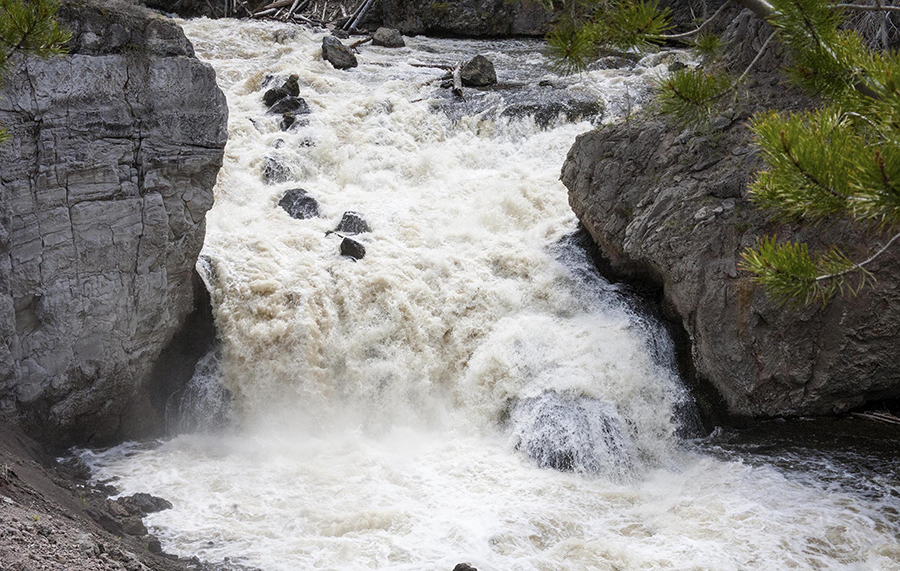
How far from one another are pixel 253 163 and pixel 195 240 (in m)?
4.10

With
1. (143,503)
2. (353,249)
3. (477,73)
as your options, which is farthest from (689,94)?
(477,73)

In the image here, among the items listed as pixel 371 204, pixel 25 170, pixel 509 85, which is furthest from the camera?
pixel 509 85

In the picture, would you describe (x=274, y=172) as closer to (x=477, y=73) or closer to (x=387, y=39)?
(x=477, y=73)

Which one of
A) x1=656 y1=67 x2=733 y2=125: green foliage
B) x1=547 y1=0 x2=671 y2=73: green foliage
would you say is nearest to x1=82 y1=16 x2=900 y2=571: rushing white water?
x1=656 y1=67 x2=733 y2=125: green foliage

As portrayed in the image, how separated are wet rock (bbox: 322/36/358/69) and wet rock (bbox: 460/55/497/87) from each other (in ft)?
9.85

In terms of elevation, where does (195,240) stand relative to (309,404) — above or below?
above

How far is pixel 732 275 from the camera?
29.9 ft

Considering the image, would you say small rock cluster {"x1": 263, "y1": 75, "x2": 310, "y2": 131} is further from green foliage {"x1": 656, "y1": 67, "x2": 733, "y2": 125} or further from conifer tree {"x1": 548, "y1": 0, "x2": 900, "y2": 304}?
green foliage {"x1": 656, "y1": 67, "x2": 733, "y2": 125}

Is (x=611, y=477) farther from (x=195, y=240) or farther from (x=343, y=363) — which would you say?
(x=195, y=240)

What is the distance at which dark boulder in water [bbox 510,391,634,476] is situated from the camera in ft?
29.3

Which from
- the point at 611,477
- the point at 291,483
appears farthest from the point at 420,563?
the point at 611,477

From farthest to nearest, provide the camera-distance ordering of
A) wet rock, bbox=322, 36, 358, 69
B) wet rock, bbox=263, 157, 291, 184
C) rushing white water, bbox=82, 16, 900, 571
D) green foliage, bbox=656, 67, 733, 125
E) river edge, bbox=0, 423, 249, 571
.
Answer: wet rock, bbox=322, 36, 358, 69 < wet rock, bbox=263, 157, 291, 184 < rushing white water, bbox=82, 16, 900, 571 < river edge, bbox=0, 423, 249, 571 < green foliage, bbox=656, 67, 733, 125

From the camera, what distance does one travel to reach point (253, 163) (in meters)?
13.4

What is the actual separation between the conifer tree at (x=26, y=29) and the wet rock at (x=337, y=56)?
14.0 meters
